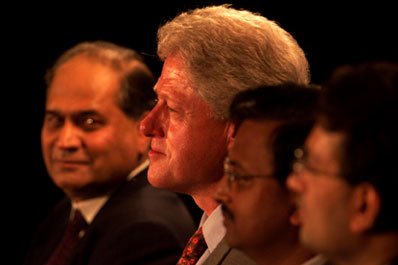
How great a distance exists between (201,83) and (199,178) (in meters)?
0.26

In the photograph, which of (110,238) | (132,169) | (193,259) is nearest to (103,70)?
(132,169)

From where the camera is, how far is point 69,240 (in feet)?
9.13

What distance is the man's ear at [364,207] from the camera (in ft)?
3.56

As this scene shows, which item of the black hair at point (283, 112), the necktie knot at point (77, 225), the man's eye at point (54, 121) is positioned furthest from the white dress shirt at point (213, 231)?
the man's eye at point (54, 121)

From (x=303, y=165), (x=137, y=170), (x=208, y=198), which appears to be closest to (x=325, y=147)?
(x=303, y=165)

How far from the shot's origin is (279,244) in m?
1.40

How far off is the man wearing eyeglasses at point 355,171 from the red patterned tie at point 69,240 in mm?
1733

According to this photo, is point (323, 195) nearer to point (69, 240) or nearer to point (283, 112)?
point (283, 112)

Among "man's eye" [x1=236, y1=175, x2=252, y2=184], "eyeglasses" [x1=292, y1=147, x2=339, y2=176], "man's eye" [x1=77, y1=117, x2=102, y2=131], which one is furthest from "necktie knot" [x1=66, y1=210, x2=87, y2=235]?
"eyeglasses" [x1=292, y1=147, x2=339, y2=176]

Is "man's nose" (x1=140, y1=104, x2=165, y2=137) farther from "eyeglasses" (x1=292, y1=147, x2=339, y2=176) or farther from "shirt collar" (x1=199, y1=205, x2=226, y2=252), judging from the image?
"eyeglasses" (x1=292, y1=147, x2=339, y2=176)

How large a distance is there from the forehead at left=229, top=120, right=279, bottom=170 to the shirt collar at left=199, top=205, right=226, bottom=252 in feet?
1.37

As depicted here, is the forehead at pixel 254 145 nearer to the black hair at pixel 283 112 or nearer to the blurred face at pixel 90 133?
the black hair at pixel 283 112

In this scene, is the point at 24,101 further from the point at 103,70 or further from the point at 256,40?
the point at 256,40

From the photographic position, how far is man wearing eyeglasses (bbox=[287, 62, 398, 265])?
3.54ft
